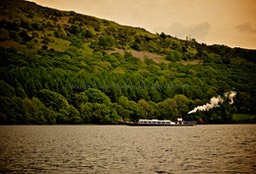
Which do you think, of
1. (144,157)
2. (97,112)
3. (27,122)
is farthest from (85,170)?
(97,112)

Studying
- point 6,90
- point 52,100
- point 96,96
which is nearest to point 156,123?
point 96,96

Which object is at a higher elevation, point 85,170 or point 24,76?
point 24,76

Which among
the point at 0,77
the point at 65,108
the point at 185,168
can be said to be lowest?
the point at 185,168

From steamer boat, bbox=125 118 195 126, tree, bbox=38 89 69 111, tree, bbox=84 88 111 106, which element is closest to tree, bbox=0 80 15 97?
tree, bbox=38 89 69 111

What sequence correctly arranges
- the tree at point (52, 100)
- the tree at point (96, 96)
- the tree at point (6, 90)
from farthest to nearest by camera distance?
1. the tree at point (96, 96)
2. the tree at point (52, 100)
3. the tree at point (6, 90)

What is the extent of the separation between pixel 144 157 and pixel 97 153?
8.58m

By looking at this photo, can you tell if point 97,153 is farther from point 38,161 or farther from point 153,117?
point 153,117

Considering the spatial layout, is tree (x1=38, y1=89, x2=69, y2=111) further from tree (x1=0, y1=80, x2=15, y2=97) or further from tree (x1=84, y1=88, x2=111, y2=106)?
tree (x1=84, y1=88, x2=111, y2=106)

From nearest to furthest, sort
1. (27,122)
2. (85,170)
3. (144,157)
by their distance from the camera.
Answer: (85,170), (144,157), (27,122)

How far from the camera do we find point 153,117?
197125 millimetres

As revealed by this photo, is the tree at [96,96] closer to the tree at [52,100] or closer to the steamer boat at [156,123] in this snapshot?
the tree at [52,100]

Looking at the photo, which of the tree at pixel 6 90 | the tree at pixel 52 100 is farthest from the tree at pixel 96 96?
the tree at pixel 6 90

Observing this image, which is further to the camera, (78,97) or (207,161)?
(78,97)

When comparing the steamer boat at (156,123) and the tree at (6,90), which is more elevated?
the tree at (6,90)
